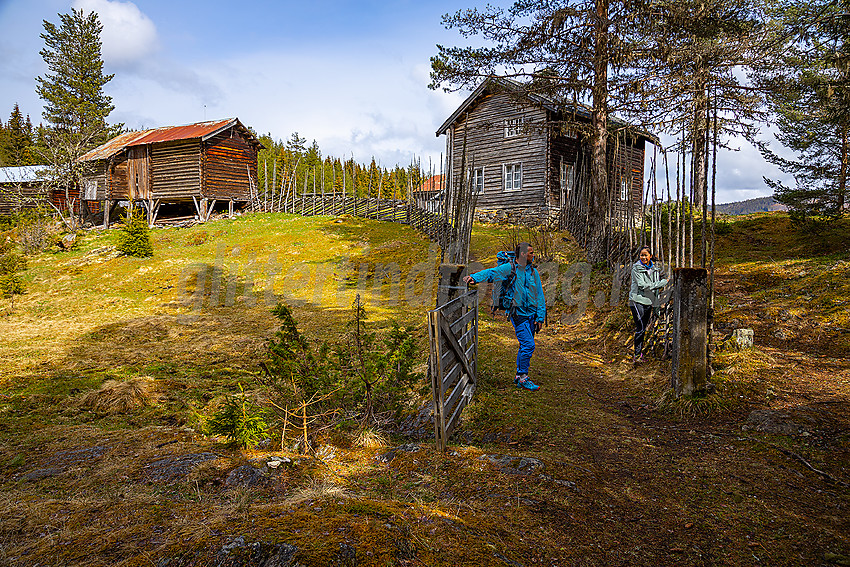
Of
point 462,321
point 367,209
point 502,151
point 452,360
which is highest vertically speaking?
point 502,151

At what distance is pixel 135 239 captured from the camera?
18.7 meters

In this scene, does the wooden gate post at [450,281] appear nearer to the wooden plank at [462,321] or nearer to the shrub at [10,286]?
the wooden plank at [462,321]

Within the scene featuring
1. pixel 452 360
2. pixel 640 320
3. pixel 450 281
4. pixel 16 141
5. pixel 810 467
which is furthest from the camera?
pixel 16 141

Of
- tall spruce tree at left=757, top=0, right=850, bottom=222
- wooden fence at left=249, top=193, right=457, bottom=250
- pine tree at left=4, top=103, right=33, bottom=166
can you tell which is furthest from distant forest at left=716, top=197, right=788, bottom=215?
pine tree at left=4, top=103, right=33, bottom=166

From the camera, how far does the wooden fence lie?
20.7 meters

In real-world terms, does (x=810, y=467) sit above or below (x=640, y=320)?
below

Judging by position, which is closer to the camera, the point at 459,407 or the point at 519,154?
the point at 459,407

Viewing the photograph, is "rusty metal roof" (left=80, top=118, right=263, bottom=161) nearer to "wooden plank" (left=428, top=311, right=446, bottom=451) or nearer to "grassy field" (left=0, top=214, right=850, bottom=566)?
"grassy field" (left=0, top=214, right=850, bottom=566)

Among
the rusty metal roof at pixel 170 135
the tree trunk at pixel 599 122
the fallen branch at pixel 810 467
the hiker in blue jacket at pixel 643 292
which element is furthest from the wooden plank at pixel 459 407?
the rusty metal roof at pixel 170 135

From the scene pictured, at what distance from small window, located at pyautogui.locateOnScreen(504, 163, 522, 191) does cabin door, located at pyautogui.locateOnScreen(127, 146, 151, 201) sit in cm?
2229

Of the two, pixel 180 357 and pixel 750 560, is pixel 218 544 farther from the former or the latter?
pixel 180 357

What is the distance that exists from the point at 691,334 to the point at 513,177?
20.9 metres

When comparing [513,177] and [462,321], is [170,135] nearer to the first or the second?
[513,177]

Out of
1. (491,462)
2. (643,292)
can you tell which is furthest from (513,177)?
(491,462)
